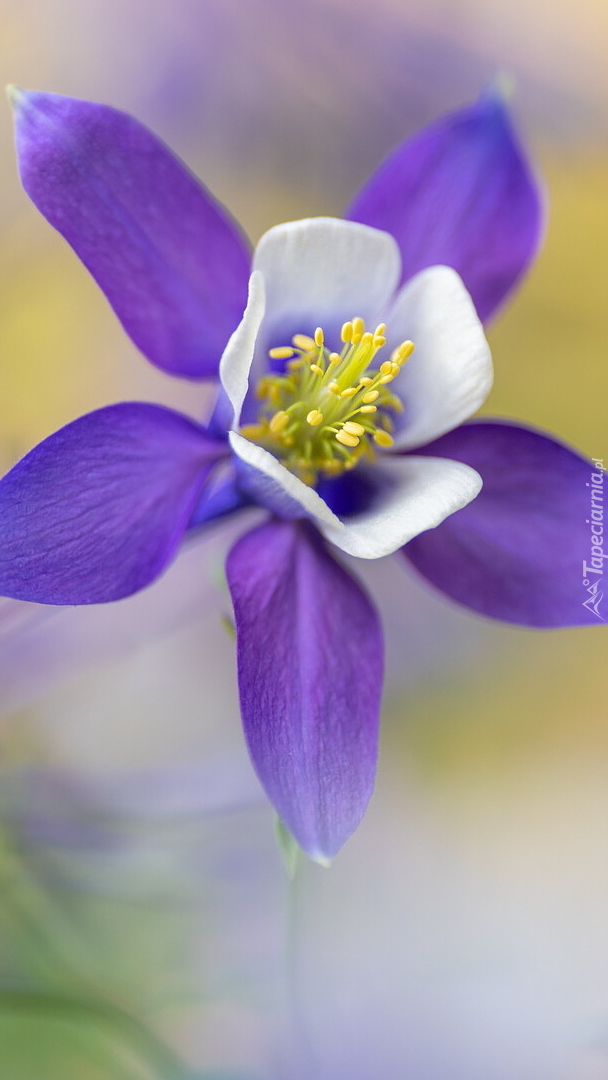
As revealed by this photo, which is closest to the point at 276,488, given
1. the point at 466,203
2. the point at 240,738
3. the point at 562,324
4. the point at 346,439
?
the point at 346,439

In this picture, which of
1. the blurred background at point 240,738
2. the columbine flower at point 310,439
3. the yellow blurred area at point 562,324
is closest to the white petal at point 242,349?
the columbine flower at point 310,439

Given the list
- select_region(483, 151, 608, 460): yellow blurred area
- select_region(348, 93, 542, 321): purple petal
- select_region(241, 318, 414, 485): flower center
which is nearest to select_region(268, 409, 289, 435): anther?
select_region(241, 318, 414, 485): flower center

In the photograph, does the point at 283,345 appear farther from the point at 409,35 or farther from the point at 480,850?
the point at 409,35

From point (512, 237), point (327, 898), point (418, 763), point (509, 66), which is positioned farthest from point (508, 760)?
point (509, 66)

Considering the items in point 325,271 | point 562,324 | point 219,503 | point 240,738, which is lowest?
point 240,738

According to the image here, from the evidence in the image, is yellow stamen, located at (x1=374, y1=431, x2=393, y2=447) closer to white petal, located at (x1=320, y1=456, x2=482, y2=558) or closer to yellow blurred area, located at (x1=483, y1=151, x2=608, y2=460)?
white petal, located at (x1=320, y1=456, x2=482, y2=558)

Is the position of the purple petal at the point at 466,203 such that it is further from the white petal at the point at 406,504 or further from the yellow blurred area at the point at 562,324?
the yellow blurred area at the point at 562,324

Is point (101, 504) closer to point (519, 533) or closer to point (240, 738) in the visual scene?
point (519, 533)
